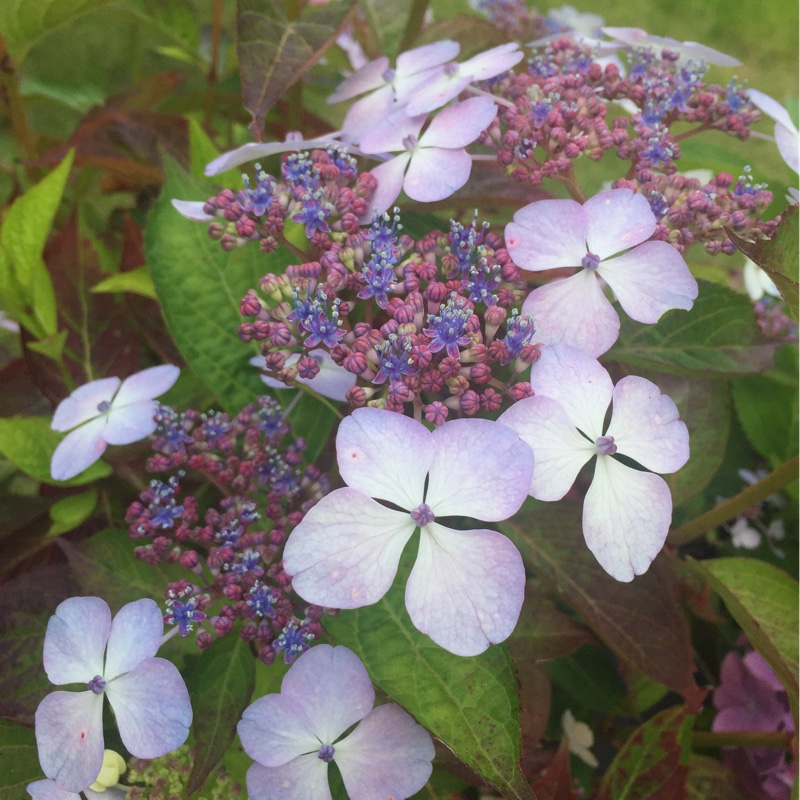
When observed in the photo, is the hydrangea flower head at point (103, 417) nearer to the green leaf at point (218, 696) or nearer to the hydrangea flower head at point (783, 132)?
the green leaf at point (218, 696)

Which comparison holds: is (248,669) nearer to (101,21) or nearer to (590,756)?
(590,756)

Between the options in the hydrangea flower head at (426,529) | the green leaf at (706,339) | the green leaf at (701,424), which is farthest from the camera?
the green leaf at (701,424)

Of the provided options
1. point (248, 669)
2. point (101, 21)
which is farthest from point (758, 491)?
point (101, 21)

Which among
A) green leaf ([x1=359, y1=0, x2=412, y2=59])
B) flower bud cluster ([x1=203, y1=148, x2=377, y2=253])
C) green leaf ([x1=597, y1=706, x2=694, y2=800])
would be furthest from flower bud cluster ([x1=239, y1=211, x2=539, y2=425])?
green leaf ([x1=359, y1=0, x2=412, y2=59])

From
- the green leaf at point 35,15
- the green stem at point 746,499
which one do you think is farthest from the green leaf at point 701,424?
the green leaf at point 35,15

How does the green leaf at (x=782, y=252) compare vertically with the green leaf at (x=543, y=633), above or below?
above

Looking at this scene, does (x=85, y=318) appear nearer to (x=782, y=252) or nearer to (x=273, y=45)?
(x=273, y=45)

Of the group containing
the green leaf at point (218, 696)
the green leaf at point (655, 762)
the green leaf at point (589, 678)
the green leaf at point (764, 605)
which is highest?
the green leaf at point (218, 696)
